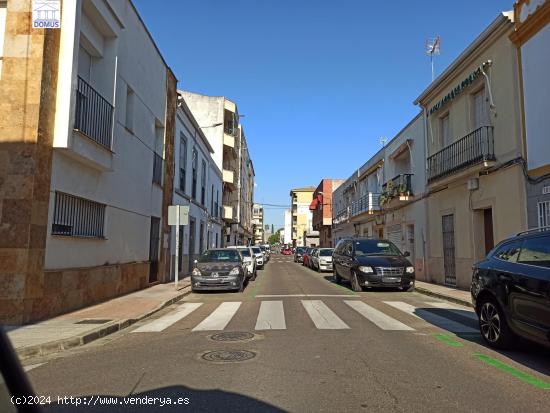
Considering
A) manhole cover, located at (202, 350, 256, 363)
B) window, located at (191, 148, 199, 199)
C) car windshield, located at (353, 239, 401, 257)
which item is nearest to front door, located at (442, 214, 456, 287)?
car windshield, located at (353, 239, 401, 257)

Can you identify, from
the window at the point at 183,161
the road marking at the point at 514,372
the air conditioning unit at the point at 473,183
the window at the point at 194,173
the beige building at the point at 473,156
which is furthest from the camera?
the window at the point at 194,173

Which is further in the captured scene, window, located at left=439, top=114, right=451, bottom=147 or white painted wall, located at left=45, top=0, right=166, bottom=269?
window, located at left=439, top=114, right=451, bottom=147

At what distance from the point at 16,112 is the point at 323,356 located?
7514 mm

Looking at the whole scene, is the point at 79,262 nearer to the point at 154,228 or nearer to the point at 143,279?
the point at 143,279

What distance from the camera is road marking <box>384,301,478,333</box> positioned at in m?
Answer: 8.22

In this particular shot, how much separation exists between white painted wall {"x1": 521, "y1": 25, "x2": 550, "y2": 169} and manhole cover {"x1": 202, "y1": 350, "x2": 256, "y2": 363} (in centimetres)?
954

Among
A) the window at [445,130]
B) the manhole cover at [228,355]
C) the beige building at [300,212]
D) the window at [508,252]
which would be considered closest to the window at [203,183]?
the window at [445,130]

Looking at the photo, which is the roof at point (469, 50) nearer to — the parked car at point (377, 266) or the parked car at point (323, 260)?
the parked car at point (377, 266)

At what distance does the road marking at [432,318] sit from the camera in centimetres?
822

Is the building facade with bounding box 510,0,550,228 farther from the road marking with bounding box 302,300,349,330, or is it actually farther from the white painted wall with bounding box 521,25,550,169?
the road marking with bounding box 302,300,349,330

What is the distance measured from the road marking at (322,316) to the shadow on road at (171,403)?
402cm

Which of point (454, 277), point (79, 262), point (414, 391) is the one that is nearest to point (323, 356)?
point (414, 391)

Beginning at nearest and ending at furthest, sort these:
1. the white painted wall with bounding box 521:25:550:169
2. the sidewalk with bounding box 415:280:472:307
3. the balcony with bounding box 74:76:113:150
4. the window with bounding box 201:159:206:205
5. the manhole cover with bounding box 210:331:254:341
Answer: the manhole cover with bounding box 210:331:254:341, the balcony with bounding box 74:76:113:150, the white painted wall with bounding box 521:25:550:169, the sidewalk with bounding box 415:280:472:307, the window with bounding box 201:159:206:205

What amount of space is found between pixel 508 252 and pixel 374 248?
30.7 feet
